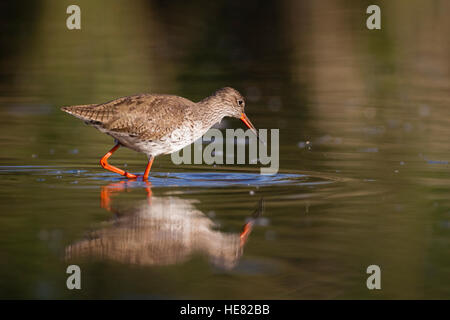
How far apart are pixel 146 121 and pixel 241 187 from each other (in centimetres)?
180

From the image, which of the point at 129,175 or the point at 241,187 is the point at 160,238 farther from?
the point at 129,175

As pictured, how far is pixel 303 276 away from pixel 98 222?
2715 mm

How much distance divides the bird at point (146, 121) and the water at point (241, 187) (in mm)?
500

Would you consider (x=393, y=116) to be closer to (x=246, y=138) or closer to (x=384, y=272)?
(x=246, y=138)

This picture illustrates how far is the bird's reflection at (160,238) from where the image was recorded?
8278 millimetres

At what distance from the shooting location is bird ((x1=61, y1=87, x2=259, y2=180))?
40.9 feet

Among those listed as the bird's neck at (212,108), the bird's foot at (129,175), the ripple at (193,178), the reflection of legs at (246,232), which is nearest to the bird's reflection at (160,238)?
the reflection of legs at (246,232)

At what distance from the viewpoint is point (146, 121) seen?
12.5 metres

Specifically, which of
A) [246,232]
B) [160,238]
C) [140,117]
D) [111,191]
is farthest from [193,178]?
[160,238]

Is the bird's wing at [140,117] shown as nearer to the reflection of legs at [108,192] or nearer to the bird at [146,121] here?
the bird at [146,121]

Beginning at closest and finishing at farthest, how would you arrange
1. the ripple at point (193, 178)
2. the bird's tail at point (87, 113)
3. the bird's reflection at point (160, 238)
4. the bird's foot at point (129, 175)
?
1. the bird's reflection at point (160, 238)
2. the ripple at point (193, 178)
3. the bird's tail at point (87, 113)
4. the bird's foot at point (129, 175)

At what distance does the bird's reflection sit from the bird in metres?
2.22

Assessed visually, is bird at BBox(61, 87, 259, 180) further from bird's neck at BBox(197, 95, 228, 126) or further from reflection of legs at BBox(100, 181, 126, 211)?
reflection of legs at BBox(100, 181, 126, 211)
